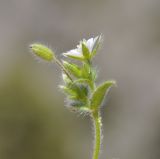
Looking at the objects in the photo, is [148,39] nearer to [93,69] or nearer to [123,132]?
[123,132]

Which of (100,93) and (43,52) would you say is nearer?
(100,93)

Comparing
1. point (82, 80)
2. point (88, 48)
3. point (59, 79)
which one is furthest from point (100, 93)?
point (59, 79)

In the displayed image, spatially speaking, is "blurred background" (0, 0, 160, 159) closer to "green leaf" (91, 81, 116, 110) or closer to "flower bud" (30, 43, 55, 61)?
"flower bud" (30, 43, 55, 61)

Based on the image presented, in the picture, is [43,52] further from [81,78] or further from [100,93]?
[100,93]

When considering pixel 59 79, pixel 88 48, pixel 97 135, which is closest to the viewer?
pixel 97 135

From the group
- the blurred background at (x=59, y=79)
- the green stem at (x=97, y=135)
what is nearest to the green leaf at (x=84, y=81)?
the green stem at (x=97, y=135)

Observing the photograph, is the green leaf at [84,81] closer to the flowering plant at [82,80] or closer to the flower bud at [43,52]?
the flowering plant at [82,80]
